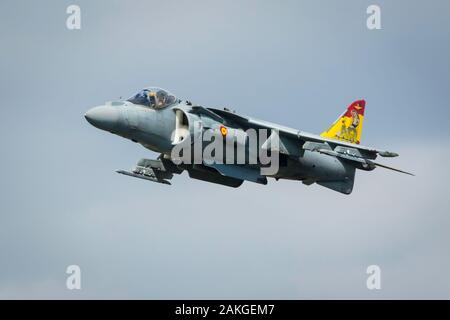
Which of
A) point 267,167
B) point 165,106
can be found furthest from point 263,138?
point 165,106

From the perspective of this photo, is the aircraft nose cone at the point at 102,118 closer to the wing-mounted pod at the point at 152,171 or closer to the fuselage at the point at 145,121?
the fuselage at the point at 145,121

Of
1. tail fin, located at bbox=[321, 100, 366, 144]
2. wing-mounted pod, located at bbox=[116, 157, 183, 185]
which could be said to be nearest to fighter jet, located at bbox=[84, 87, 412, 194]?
wing-mounted pod, located at bbox=[116, 157, 183, 185]

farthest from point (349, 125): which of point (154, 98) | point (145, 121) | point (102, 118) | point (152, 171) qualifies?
point (102, 118)

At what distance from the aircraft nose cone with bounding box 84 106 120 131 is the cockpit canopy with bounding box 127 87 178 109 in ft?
3.24

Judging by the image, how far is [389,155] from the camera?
35812 millimetres

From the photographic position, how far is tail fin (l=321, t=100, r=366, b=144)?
4216cm

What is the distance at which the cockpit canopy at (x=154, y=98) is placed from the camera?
123 feet

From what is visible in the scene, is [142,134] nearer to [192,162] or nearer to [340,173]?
[192,162]

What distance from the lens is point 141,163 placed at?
39.8m

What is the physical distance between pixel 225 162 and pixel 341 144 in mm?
3535

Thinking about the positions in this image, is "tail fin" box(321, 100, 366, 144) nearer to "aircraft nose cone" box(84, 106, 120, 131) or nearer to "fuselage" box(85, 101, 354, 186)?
"fuselage" box(85, 101, 354, 186)

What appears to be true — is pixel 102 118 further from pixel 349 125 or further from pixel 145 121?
pixel 349 125

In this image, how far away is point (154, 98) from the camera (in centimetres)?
3741

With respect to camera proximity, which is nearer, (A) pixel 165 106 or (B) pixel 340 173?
(A) pixel 165 106
